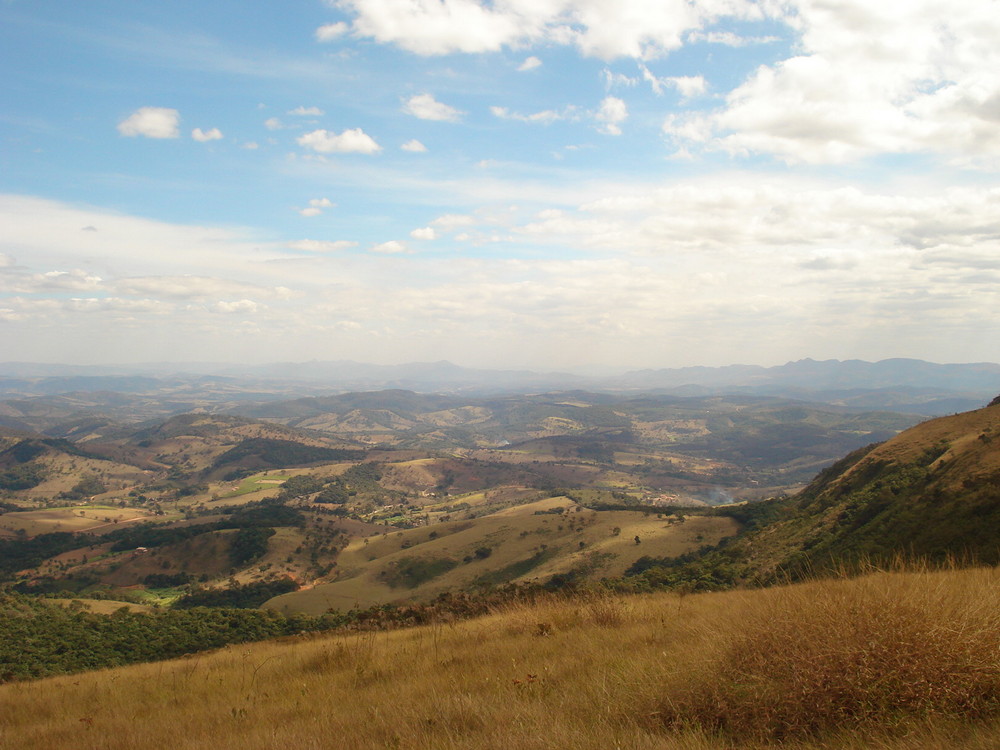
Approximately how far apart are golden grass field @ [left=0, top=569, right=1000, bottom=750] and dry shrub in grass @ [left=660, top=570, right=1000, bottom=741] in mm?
14

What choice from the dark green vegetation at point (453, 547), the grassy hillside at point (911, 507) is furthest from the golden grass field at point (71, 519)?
the grassy hillside at point (911, 507)

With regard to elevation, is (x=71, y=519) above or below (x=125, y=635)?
below

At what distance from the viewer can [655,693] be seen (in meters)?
5.17

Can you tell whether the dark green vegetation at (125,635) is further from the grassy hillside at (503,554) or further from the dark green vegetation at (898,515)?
the dark green vegetation at (898,515)

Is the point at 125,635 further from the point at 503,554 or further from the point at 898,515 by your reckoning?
the point at 503,554

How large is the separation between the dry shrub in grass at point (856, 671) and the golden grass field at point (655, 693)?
0.01 meters

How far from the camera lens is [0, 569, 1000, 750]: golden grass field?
4.21 metres

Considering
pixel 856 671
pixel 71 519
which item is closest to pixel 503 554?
pixel 856 671

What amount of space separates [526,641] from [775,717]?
18.7ft

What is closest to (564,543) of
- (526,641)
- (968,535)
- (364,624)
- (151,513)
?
(968,535)

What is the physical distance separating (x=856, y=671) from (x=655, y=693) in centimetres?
180

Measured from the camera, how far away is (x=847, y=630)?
4879 mm

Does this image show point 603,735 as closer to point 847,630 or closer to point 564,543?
point 847,630

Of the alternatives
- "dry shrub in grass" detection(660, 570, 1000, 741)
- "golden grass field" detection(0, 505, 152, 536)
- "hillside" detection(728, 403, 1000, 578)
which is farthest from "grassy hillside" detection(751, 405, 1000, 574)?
"golden grass field" detection(0, 505, 152, 536)
